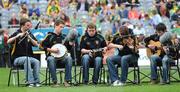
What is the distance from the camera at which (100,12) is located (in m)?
32.0

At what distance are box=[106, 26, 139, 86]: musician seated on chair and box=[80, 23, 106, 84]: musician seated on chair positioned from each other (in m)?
0.30

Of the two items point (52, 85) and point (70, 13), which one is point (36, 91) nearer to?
point (52, 85)

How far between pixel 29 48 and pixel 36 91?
2.32m

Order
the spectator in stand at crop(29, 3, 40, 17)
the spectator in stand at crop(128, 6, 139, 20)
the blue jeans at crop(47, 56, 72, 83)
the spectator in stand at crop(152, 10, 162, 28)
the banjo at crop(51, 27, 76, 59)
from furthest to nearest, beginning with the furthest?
the spectator in stand at crop(128, 6, 139, 20)
the spectator in stand at crop(29, 3, 40, 17)
the spectator in stand at crop(152, 10, 162, 28)
the banjo at crop(51, 27, 76, 59)
the blue jeans at crop(47, 56, 72, 83)

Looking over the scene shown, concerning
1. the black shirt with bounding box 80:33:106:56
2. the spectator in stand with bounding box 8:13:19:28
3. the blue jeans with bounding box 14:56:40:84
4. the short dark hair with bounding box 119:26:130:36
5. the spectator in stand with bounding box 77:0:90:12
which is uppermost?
the spectator in stand with bounding box 77:0:90:12

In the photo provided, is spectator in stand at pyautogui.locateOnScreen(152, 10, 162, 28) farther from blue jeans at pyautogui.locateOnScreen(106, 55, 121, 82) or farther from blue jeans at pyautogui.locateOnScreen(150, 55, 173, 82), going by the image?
blue jeans at pyautogui.locateOnScreen(106, 55, 121, 82)

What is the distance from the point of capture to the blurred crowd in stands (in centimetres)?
3112

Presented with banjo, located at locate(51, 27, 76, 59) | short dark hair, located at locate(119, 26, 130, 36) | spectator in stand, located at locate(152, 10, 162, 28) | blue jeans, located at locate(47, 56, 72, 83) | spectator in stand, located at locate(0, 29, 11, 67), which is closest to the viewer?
blue jeans, located at locate(47, 56, 72, 83)

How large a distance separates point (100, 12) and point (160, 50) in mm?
15364

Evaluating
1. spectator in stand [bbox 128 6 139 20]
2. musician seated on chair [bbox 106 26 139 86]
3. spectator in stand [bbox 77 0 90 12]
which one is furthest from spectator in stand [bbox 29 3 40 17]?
musician seated on chair [bbox 106 26 139 86]

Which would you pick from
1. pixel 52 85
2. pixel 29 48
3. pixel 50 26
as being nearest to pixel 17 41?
pixel 29 48

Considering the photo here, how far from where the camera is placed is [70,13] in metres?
32.1

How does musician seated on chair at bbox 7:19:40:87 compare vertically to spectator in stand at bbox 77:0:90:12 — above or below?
below

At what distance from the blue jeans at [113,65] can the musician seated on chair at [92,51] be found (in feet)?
0.83
